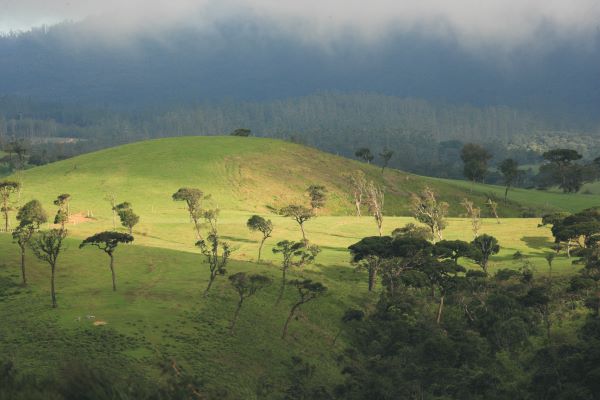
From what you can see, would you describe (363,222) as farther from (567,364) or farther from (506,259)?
(567,364)

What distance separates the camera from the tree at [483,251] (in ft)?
277

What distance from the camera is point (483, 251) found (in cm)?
9119

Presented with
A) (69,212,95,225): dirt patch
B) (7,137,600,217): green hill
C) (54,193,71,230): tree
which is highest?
(7,137,600,217): green hill

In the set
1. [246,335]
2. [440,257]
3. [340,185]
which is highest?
[340,185]

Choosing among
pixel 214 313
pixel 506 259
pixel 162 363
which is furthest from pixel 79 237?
pixel 506 259

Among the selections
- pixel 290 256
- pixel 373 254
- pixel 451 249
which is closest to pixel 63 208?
pixel 290 256

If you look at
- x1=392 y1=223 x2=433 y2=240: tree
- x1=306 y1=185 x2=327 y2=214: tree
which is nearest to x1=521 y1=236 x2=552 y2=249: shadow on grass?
x1=392 y1=223 x2=433 y2=240: tree

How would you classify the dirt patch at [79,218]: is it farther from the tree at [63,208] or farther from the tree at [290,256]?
the tree at [290,256]

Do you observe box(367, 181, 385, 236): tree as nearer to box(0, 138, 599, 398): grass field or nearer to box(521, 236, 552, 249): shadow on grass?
box(0, 138, 599, 398): grass field

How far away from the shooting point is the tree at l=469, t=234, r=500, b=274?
8438 centimetres

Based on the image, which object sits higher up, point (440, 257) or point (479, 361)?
point (440, 257)

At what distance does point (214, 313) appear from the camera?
62.7 metres

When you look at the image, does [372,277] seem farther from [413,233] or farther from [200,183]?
[200,183]

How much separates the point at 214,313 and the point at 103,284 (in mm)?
15005
